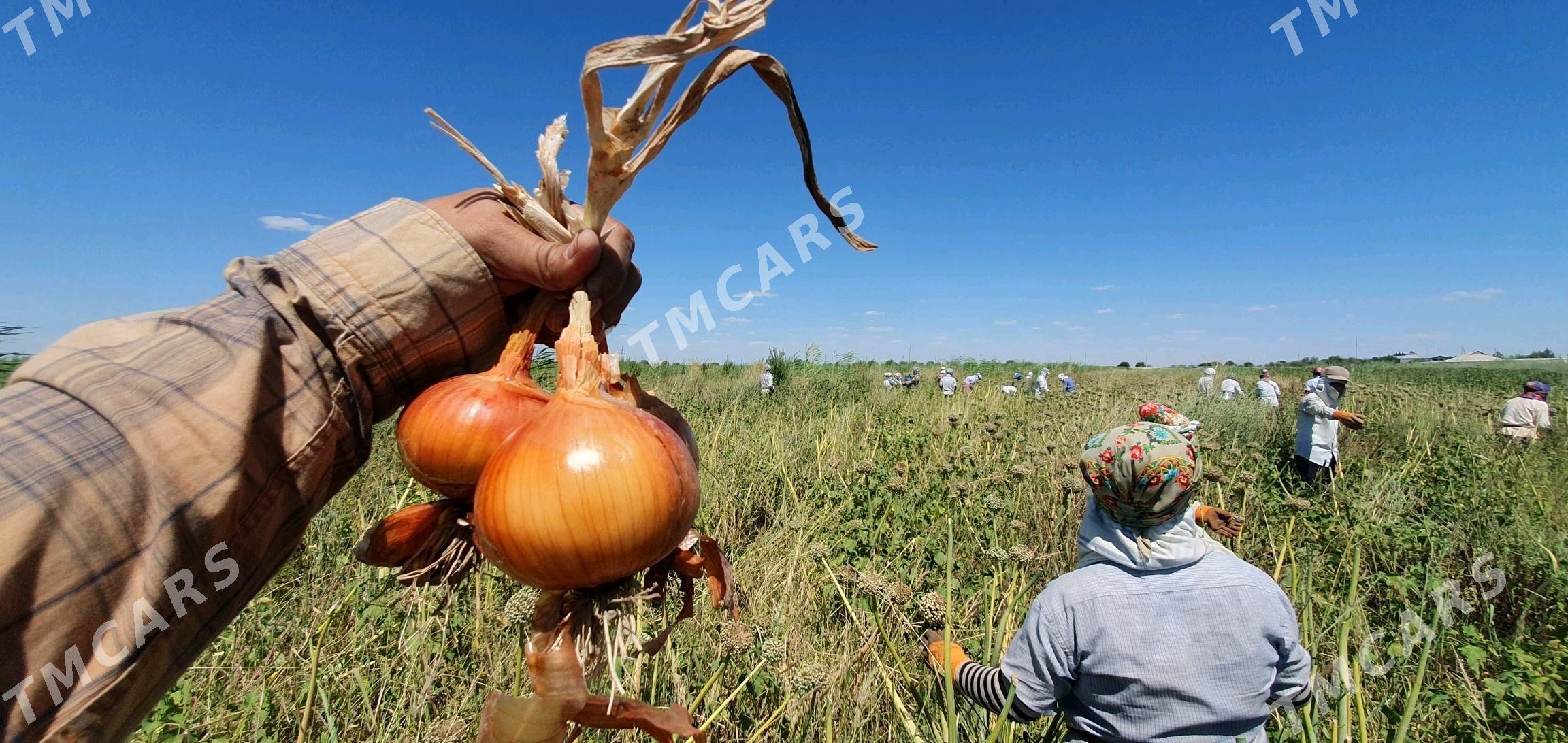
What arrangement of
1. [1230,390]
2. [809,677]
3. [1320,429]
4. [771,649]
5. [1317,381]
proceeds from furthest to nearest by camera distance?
1. [1230,390]
2. [1317,381]
3. [1320,429]
4. [809,677]
5. [771,649]

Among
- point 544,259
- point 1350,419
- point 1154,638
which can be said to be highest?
point 544,259

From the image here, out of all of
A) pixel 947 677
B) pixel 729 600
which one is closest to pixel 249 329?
pixel 729 600

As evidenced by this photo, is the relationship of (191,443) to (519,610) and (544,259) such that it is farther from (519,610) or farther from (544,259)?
(519,610)

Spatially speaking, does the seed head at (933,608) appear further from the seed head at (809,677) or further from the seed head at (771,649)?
the seed head at (771,649)

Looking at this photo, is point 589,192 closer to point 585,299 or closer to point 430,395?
point 585,299

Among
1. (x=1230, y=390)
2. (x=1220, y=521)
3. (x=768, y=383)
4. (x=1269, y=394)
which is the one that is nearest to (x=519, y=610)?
(x=1220, y=521)

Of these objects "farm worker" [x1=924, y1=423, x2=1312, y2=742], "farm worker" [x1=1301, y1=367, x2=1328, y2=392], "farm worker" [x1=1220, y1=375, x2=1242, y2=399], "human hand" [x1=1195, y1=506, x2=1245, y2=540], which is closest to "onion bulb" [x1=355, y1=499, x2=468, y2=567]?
"farm worker" [x1=924, y1=423, x2=1312, y2=742]

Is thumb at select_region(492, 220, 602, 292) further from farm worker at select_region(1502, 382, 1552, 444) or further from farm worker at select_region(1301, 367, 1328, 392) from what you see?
farm worker at select_region(1502, 382, 1552, 444)

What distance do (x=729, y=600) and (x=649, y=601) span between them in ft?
0.43

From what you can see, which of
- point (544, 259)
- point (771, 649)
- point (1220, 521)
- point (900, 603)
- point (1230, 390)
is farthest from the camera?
point (1230, 390)

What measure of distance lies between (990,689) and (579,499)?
1421 mm

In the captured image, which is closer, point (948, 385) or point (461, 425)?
point (461, 425)

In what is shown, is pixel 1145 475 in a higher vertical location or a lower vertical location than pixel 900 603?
higher

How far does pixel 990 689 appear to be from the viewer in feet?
5.35
